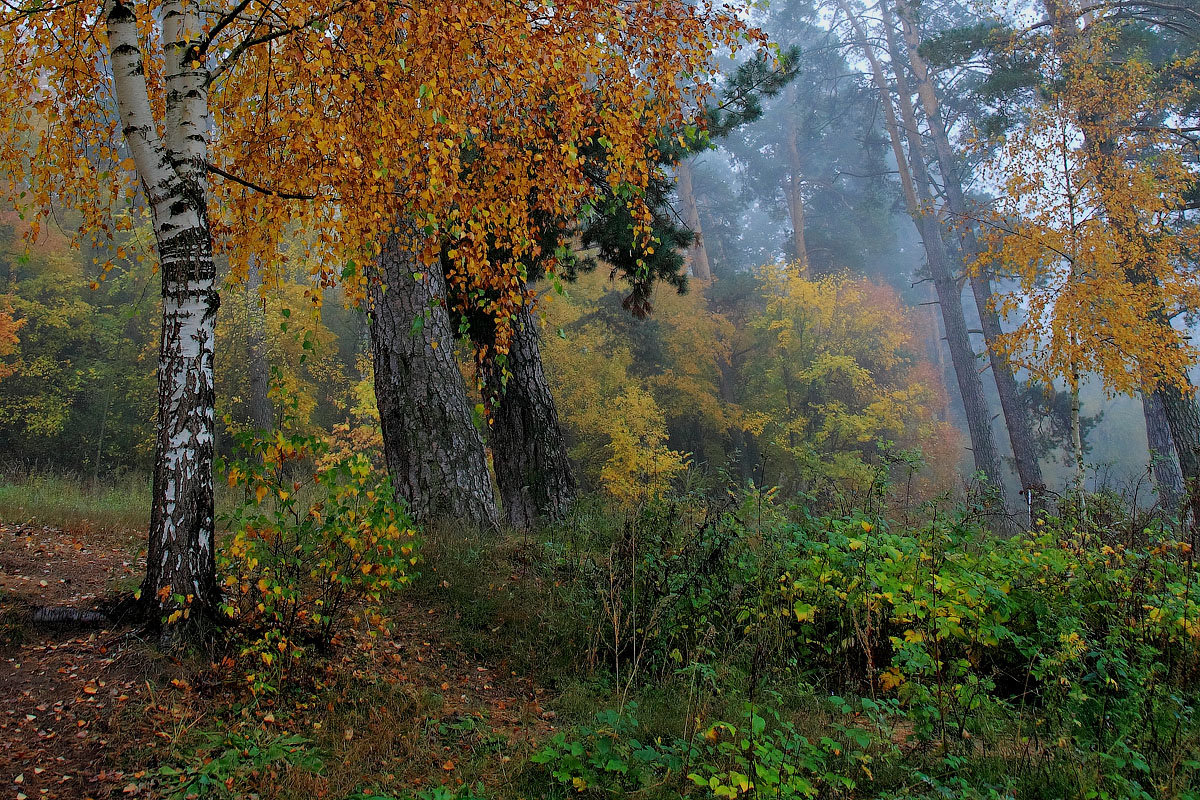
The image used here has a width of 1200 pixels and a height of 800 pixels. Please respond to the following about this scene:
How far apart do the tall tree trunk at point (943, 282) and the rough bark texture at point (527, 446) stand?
13606mm

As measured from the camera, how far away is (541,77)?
424cm

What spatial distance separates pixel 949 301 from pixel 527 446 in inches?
706

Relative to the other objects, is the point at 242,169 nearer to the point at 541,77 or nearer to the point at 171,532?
the point at 541,77

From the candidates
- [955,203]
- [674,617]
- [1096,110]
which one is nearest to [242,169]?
[674,617]

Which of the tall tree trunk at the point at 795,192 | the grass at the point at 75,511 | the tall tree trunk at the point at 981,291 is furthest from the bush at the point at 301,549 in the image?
the tall tree trunk at the point at 795,192

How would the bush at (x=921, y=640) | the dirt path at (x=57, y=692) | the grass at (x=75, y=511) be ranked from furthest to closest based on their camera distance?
1. the grass at (x=75, y=511)
2. the bush at (x=921, y=640)
3. the dirt path at (x=57, y=692)

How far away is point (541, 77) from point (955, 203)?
23160mm

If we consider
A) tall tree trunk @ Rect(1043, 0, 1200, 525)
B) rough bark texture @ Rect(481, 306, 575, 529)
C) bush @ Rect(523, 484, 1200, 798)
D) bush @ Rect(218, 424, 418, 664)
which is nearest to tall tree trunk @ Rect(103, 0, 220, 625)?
bush @ Rect(218, 424, 418, 664)

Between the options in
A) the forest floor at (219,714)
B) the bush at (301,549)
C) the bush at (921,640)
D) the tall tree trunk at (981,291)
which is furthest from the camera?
the tall tree trunk at (981,291)

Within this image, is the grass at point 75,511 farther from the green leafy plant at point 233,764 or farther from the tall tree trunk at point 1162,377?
the tall tree trunk at point 1162,377

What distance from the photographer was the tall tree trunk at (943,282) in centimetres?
1877

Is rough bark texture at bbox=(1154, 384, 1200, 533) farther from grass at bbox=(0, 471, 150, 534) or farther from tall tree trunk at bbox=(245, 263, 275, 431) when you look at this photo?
tall tree trunk at bbox=(245, 263, 275, 431)

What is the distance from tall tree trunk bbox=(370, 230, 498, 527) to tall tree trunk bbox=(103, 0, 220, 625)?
266 centimetres

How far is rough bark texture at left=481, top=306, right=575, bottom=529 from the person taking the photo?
7.16 metres
